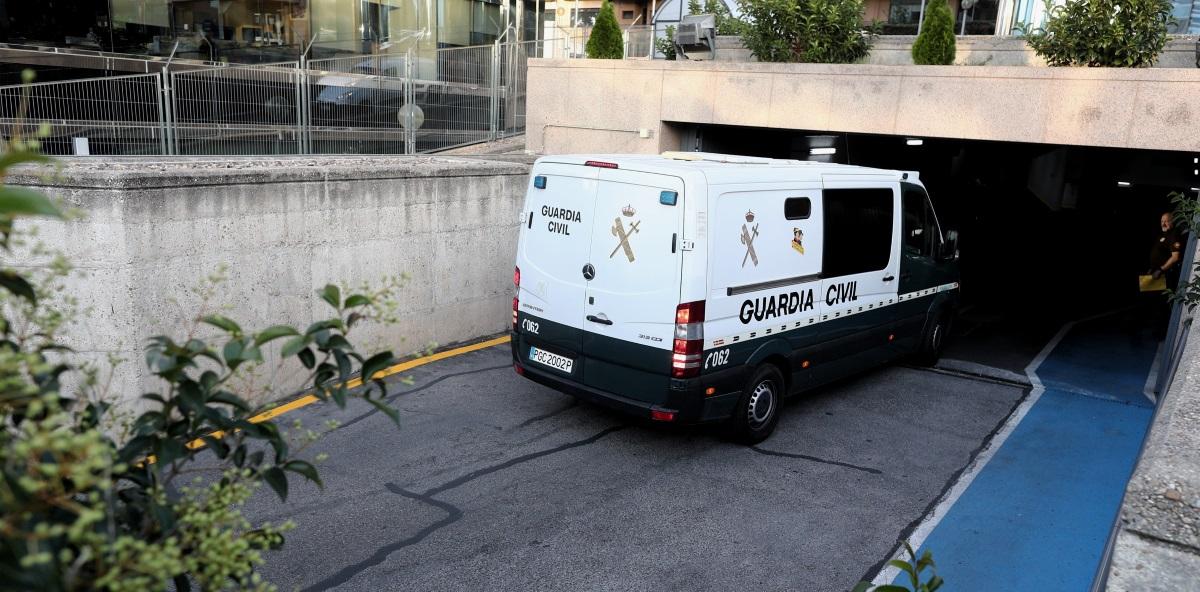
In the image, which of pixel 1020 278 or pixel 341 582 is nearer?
pixel 341 582

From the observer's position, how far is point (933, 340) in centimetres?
1003

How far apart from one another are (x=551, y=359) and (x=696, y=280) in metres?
1.60

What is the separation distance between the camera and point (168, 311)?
6734 millimetres

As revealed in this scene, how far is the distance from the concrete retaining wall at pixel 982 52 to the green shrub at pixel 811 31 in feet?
2.11

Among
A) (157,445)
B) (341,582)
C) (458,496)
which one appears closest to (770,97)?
(458,496)

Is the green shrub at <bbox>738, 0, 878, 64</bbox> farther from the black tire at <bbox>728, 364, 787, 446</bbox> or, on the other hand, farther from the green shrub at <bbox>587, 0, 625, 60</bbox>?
the black tire at <bbox>728, 364, 787, 446</bbox>

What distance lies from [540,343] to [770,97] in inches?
242

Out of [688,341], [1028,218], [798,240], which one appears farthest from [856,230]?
[1028,218]

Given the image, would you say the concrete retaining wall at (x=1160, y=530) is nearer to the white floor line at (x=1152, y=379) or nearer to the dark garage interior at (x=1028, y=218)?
the dark garage interior at (x=1028, y=218)

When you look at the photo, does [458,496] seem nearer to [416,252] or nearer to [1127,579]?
[416,252]

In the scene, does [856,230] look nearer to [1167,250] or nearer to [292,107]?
[1167,250]

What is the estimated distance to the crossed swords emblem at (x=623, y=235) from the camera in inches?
265

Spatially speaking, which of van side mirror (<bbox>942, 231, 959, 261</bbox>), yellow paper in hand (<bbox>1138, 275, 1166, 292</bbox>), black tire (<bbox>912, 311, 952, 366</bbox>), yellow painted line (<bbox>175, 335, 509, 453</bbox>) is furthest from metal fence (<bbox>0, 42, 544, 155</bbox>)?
yellow paper in hand (<bbox>1138, 275, 1166, 292</bbox>)

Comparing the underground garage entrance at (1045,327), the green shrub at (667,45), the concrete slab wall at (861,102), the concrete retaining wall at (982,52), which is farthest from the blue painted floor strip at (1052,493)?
the green shrub at (667,45)
